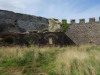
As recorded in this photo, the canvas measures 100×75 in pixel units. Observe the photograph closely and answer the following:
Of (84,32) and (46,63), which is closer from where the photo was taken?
(46,63)

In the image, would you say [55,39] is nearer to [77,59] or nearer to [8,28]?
[8,28]

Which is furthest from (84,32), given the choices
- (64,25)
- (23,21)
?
(23,21)

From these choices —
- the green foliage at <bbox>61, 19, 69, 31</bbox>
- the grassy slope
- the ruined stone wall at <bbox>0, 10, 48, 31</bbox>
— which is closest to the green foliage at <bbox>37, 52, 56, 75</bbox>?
the grassy slope

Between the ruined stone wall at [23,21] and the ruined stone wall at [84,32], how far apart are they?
345cm

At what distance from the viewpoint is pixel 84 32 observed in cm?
2758

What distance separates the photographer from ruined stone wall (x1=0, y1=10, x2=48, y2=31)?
2359 centimetres

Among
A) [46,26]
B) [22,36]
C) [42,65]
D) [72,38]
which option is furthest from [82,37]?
[42,65]

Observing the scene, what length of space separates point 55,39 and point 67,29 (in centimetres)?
361

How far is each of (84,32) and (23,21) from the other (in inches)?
289

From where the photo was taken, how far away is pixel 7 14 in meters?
23.8

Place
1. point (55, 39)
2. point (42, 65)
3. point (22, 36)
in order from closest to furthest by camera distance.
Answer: point (42, 65)
point (22, 36)
point (55, 39)

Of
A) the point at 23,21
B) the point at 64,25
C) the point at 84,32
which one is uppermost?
the point at 23,21

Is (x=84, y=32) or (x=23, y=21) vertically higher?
(x=23, y=21)

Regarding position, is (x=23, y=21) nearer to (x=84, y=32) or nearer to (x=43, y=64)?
(x=84, y=32)
